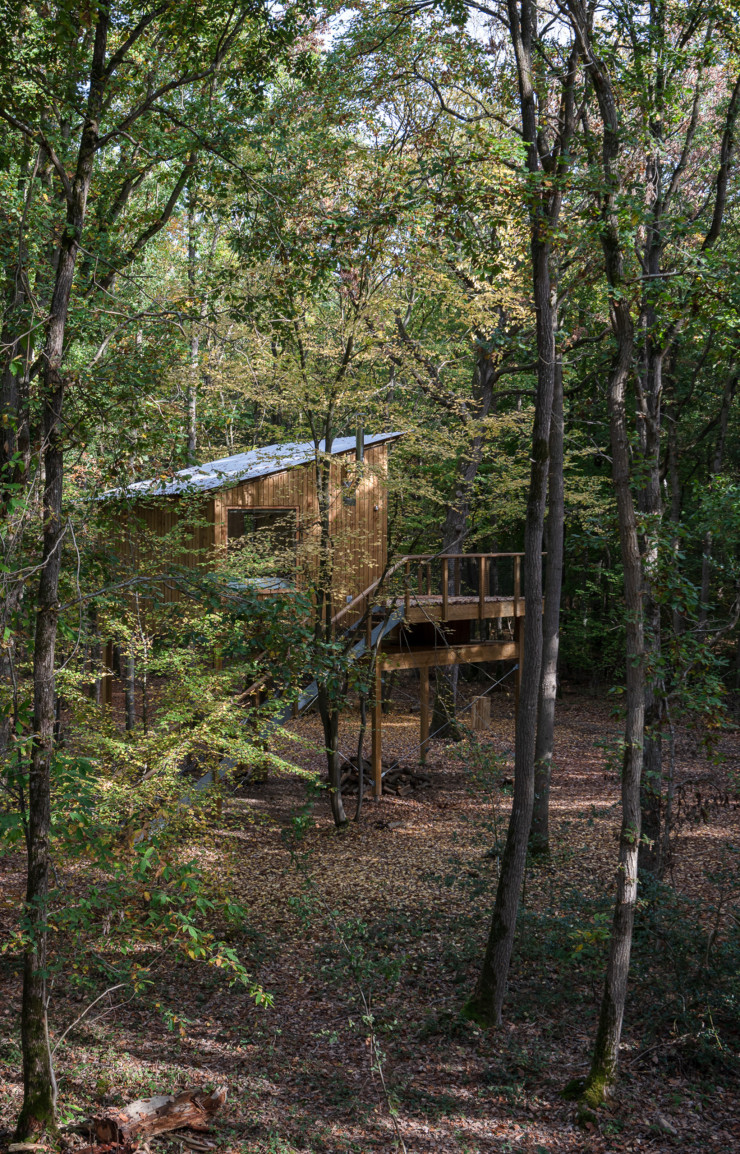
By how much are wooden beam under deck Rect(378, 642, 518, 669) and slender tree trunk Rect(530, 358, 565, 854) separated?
10.9 feet

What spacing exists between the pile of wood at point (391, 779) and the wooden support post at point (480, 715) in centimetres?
434

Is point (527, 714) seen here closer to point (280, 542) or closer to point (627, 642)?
point (627, 642)

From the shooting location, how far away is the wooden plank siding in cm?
1181

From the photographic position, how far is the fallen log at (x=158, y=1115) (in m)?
4.87

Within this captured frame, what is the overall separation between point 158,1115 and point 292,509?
884 centimetres

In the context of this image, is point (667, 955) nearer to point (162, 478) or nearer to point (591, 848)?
point (591, 848)

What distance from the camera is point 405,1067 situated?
6145mm

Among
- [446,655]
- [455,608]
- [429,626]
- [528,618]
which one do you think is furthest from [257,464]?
[528,618]

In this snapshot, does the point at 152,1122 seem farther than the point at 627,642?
No

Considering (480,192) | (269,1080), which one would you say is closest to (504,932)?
(269,1080)

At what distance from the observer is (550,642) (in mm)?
10797

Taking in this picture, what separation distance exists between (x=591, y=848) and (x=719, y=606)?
15.2 m

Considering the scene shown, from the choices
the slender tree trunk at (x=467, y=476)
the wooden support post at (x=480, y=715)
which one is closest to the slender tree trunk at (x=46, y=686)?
the slender tree trunk at (x=467, y=476)

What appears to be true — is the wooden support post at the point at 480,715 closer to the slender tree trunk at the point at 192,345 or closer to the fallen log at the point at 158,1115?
the slender tree trunk at the point at 192,345
